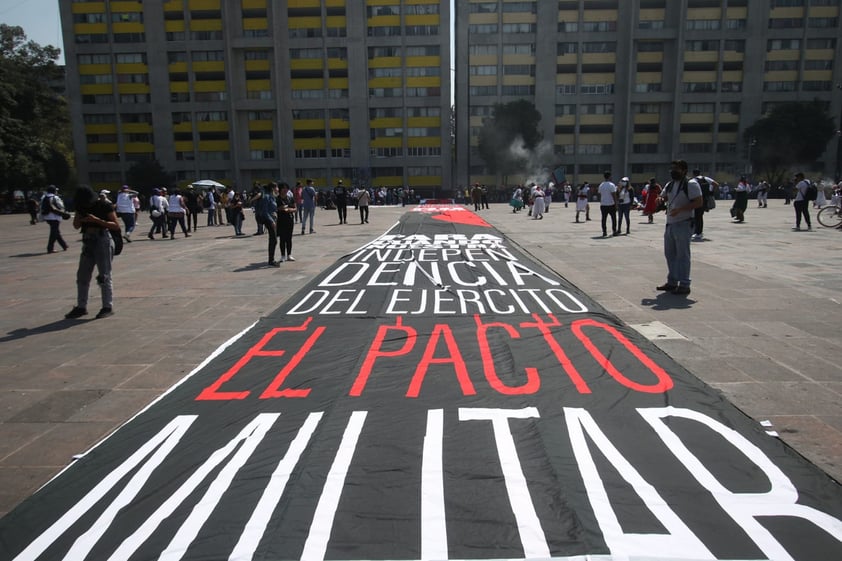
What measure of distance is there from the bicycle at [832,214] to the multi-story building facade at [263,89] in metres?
46.6

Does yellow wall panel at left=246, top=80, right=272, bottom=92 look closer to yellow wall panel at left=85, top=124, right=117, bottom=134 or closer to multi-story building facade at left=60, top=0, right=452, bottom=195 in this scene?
multi-story building facade at left=60, top=0, right=452, bottom=195

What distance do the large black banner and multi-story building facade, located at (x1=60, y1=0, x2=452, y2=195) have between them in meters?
58.8

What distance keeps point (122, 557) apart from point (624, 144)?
6827cm

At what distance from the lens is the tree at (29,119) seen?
134ft

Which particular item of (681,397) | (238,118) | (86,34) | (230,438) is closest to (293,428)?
(230,438)

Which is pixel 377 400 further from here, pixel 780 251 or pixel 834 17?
pixel 834 17

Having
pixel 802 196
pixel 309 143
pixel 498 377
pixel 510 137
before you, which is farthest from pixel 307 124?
pixel 498 377

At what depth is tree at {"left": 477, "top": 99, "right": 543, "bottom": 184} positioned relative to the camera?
2394 inches

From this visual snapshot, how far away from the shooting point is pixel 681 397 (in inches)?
155

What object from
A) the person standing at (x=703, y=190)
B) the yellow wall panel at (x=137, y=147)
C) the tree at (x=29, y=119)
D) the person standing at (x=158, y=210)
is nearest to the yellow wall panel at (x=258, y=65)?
the yellow wall panel at (x=137, y=147)

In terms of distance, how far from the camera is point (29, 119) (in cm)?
4966

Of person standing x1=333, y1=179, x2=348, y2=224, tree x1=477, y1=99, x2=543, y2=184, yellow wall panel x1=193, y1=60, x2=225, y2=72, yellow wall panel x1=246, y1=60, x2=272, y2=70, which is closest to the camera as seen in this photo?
person standing x1=333, y1=179, x2=348, y2=224

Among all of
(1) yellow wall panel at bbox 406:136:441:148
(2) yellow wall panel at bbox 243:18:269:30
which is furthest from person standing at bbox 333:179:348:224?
(2) yellow wall panel at bbox 243:18:269:30

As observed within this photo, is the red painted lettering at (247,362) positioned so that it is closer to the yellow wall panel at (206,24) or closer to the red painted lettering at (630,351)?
the red painted lettering at (630,351)
